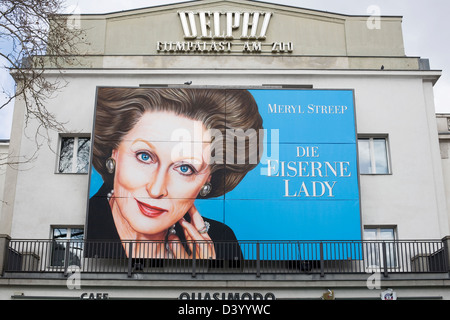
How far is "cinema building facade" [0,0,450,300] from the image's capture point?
18281 mm

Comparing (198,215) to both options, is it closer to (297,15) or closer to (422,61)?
(297,15)

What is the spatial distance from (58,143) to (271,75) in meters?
8.53

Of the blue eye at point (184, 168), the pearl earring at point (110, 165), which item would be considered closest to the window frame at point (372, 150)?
the blue eye at point (184, 168)

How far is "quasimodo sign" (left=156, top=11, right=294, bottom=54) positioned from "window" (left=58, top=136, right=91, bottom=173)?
192 inches

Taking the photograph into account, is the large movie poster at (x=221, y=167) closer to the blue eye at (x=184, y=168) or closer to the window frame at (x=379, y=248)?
the blue eye at (x=184, y=168)

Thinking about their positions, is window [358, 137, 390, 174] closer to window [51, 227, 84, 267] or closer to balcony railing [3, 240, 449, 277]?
balcony railing [3, 240, 449, 277]

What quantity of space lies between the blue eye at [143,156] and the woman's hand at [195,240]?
7.84 feet

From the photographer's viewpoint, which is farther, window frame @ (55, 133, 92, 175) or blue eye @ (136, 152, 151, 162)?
window frame @ (55, 133, 92, 175)

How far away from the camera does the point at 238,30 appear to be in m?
23.5

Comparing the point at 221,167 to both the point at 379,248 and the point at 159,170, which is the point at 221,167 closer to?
the point at 159,170

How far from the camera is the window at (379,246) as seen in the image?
18.4 metres

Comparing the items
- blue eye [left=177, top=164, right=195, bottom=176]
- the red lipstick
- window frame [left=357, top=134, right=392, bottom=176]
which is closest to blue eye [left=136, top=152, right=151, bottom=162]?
blue eye [left=177, top=164, right=195, bottom=176]

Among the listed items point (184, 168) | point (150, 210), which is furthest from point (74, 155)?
point (184, 168)
